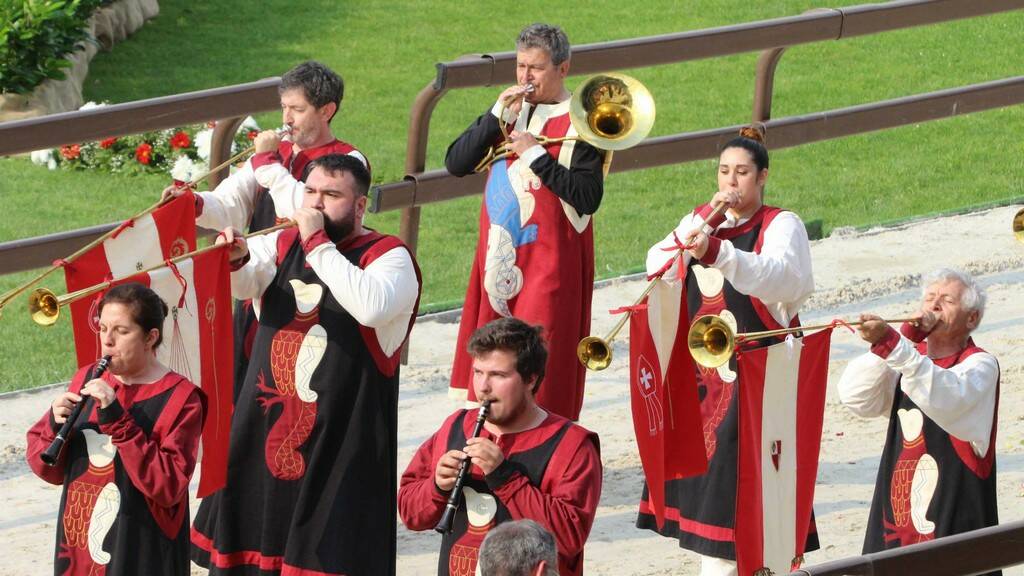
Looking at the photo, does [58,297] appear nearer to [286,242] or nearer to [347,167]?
[286,242]

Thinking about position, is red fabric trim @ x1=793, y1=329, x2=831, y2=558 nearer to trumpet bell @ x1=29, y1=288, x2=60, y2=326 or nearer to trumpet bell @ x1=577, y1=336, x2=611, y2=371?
trumpet bell @ x1=577, y1=336, x2=611, y2=371

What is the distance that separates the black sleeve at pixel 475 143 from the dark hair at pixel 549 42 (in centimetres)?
29

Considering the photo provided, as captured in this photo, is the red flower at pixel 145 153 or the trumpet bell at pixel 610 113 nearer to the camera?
the trumpet bell at pixel 610 113

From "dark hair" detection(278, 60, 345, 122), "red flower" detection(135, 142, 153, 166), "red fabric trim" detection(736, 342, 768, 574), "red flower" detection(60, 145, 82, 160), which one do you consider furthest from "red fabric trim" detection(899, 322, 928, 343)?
"red flower" detection(60, 145, 82, 160)

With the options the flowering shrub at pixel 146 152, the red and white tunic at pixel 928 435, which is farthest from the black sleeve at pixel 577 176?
the flowering shrub at pixel 146 152

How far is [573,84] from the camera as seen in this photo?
1716 centimetres

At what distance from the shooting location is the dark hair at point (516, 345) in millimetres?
5723

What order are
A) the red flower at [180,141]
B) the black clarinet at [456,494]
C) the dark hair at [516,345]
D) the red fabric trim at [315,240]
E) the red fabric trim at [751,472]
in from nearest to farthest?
the black clarinet at [456,494], the dark hair at [516,345], the red fabric trim at [315,240], the red fabric trim at [751,472], the red flower at [180,141]

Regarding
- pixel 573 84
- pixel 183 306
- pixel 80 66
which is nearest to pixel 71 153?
pixel 80 66

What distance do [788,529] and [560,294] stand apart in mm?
1182

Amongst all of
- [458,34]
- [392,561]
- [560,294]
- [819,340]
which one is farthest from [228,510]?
[458,34]

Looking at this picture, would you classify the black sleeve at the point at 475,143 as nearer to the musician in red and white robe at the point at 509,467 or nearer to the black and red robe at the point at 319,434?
the black and red robe at the point at 319,434

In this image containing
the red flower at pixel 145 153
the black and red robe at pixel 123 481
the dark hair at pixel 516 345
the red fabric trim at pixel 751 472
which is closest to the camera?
the dark hair at pixel 516 345

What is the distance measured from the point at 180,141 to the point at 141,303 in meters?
7.86
